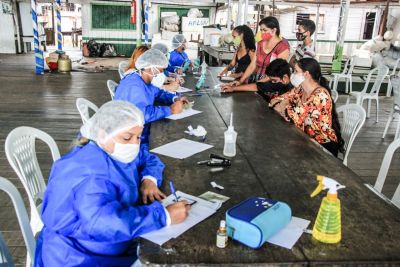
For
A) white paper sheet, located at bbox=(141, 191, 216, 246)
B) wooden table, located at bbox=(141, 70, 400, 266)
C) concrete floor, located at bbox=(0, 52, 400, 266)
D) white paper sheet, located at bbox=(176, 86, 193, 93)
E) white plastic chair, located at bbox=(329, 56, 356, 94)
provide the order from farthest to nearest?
white plastic chair, located at bbox=(329, 56, 356, 94) < white paper sheet, located at bbox=(176, 86, 193, 93) < concrete floor, located at bbox=(0, 52, 400, 266) < white paper sheet, located at bbox=(141, 191, 216, 246) < wooden table, located at bbox=(141, 70, 400, 266)

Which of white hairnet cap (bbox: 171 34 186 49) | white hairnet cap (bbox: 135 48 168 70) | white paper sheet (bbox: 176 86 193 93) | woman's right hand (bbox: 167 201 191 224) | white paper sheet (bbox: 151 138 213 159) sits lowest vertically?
white paper sheet (bbox: 151 138 213 159)

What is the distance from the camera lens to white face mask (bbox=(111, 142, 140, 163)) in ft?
4.92

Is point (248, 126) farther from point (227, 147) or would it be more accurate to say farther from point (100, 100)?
point (100, 100)

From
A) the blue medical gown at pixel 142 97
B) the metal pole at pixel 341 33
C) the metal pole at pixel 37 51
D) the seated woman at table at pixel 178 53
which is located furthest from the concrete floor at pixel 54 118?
the metal pole at pixel 341 33

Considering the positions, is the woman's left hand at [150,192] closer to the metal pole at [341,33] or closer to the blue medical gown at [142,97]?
the blue medical gown at [142,97]

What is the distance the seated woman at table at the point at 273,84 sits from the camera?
355 centimetres

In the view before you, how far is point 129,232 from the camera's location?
134 centimetres

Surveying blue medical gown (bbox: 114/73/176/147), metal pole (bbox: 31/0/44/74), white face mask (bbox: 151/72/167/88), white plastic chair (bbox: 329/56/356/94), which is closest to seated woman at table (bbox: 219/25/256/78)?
white face mask (bbox: 151/72/167/88)

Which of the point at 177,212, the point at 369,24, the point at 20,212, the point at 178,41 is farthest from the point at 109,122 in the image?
the point at 369,24

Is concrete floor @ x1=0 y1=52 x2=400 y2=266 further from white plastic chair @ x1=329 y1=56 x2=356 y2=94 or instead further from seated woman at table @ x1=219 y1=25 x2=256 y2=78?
seated woman at table @ x1=219 y1=25 x2=256 y2=78

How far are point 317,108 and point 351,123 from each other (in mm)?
599

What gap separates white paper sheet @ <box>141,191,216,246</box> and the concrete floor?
4.39 ft

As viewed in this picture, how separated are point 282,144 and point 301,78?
2.05 ft

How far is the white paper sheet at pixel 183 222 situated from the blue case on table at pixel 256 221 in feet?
0.56
